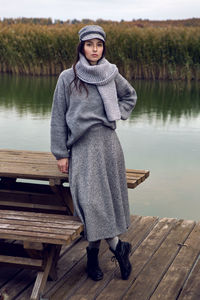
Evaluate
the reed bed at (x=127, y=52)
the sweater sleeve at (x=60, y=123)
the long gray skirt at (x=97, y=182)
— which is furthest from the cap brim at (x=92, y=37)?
the reed bed at (x=127, y=52)

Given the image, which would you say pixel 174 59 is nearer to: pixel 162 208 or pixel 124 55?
pixel 124 55

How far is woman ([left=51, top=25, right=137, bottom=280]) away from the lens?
302 cm

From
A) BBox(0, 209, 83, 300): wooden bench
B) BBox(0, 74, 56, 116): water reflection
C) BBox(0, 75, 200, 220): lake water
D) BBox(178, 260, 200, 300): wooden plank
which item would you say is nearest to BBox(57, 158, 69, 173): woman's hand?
BBox(0, 209, 83, 300): wooden bench

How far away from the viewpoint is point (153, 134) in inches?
320

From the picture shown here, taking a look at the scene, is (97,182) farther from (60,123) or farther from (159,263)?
(159,263)

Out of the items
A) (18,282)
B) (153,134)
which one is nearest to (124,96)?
(18,282)

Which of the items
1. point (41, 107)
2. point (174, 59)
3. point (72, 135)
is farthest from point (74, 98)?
point (174, 59)

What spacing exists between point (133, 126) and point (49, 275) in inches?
228

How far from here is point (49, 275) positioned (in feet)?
10.3

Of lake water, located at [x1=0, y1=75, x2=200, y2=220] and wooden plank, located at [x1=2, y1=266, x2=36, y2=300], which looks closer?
wooden plank, located at [x1=2, y1=266, x2=36, y2=300]

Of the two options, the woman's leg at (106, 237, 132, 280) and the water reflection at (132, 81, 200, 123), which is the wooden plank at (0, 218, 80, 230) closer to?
the woman's leg at (106, 237, 132, 280)

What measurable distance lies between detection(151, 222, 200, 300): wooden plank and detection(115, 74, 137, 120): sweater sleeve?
965mm

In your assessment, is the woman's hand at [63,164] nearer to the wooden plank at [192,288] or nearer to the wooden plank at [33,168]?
the wooden plank at [33,168]

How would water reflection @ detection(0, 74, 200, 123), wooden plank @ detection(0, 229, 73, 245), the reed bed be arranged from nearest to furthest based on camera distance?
wooden plank @ detection(0, 229, 73, 245) < water reflection @ detection(0, 74, 200, 123) < the reed bed
